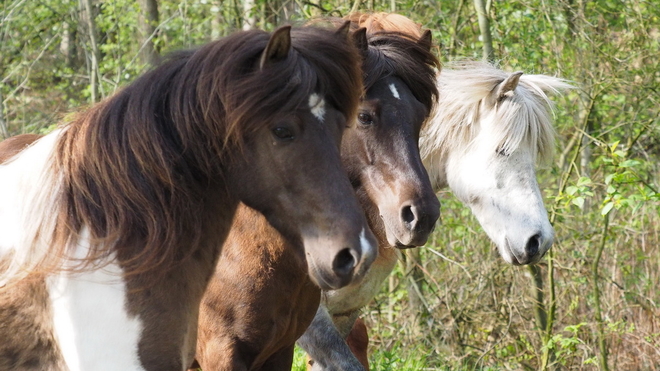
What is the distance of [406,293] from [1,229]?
203 inches

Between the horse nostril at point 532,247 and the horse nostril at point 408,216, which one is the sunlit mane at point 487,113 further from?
the horse nostril at point 408,216

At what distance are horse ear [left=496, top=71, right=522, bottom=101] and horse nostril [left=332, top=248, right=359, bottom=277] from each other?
2490mm

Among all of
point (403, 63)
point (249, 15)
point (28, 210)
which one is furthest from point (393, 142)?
point (249, 15)

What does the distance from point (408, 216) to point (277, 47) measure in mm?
1265

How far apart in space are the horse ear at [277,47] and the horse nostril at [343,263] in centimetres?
62

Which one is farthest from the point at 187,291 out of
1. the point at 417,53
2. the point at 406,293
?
the point at 406,293

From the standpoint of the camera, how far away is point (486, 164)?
4.44 m

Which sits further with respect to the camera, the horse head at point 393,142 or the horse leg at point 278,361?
the horse leg at point 278,361

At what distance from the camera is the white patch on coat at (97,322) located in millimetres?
2395

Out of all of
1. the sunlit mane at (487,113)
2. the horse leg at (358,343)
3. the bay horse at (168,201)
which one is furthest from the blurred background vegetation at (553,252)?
the bay horse at (168,201)

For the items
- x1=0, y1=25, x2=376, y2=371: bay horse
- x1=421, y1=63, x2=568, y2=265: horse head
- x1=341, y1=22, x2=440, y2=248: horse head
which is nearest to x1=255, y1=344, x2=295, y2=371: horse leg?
x1=341, y1=22, x2=440, y2=248: horse head

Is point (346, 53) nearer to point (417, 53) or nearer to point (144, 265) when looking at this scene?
point (144, 265)

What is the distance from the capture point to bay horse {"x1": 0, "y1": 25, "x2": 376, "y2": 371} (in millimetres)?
2398

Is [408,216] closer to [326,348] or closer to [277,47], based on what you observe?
[326,348]
